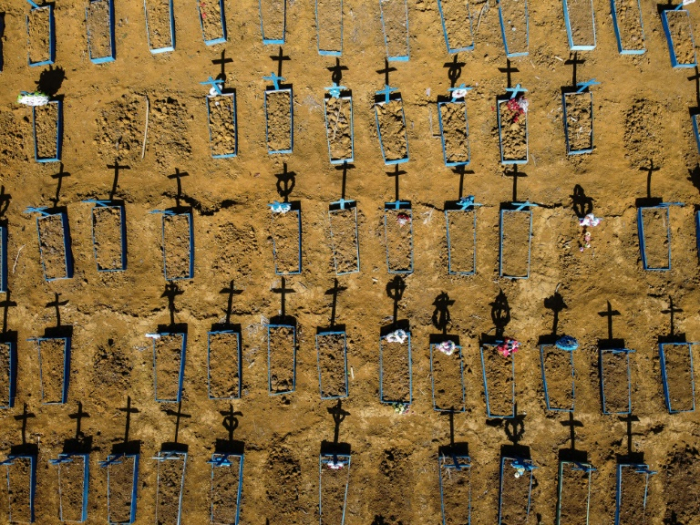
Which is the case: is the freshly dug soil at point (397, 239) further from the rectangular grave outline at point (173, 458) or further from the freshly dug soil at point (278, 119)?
→ the rectangular grave outline at point (173, 458)

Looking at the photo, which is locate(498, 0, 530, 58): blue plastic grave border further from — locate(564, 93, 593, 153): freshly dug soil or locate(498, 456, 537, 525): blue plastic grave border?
locate(498, 456, 537, 525): blue plastic grave border

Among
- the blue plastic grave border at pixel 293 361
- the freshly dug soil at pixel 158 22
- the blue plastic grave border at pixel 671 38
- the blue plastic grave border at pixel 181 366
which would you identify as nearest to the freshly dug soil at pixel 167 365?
the blue plastic grave border at pixel 181 366

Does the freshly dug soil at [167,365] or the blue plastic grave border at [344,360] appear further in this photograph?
the freshly dug soil at [167,365]

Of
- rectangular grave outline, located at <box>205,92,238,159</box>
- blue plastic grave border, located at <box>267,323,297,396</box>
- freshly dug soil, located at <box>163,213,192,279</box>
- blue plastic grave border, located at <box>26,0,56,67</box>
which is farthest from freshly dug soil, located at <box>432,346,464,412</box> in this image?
blue plastic grave border, located at <box>26,0,56,67</box>

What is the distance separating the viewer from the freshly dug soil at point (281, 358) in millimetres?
11055

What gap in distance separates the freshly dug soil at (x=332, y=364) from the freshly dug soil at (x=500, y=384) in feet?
12.9

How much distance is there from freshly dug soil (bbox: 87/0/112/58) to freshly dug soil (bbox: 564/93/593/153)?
43.0 ft

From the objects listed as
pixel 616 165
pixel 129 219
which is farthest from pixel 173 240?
pixel 616 165

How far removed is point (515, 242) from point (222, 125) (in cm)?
884

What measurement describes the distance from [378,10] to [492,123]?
14.8 feet

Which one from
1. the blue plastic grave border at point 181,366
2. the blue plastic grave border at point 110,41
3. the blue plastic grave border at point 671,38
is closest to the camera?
the blue plastic grave border at point 671,38

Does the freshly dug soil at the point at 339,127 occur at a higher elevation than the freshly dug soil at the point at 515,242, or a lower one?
higher

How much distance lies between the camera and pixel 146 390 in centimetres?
1120

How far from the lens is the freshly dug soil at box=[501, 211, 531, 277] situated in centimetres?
1088
